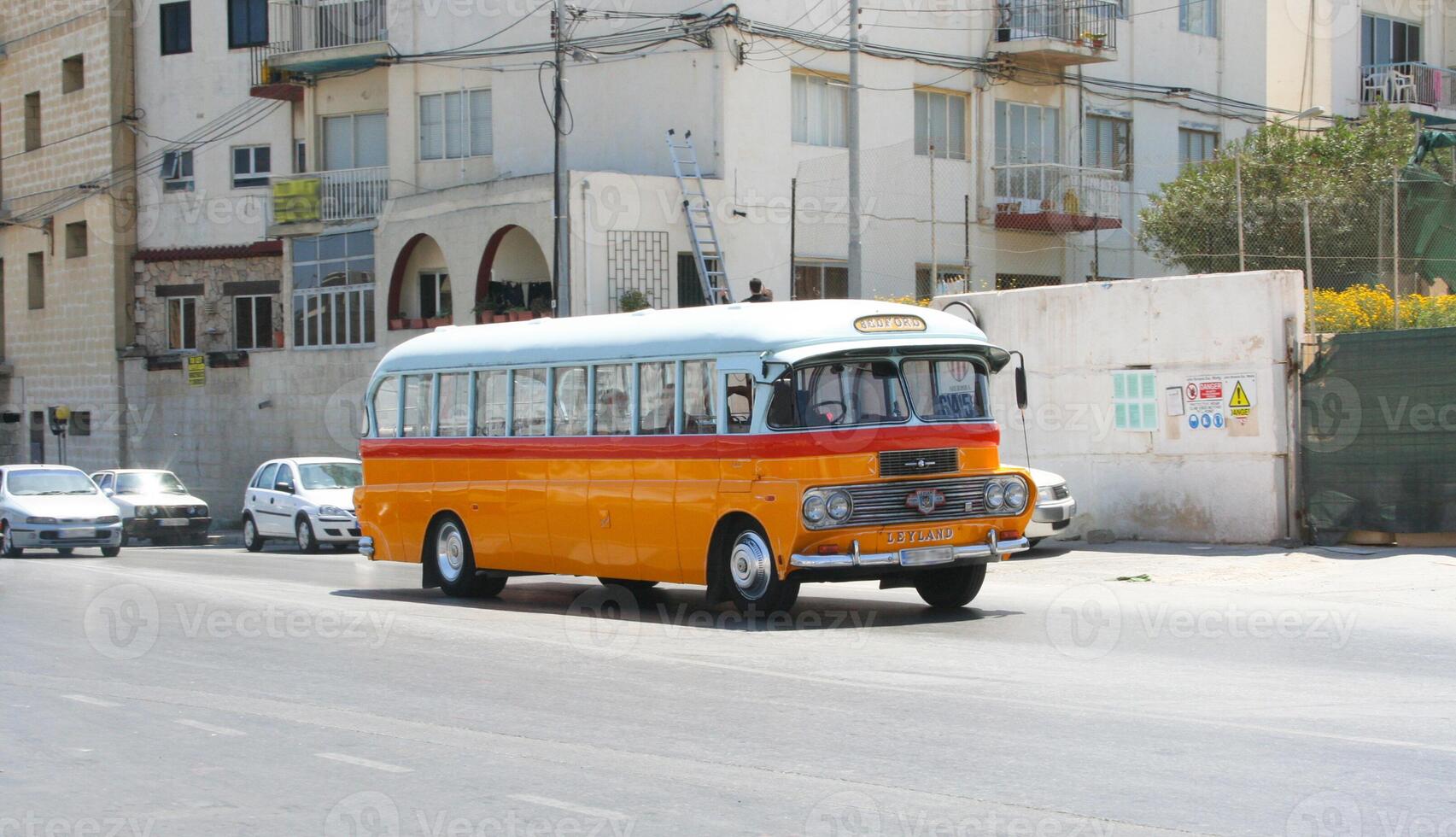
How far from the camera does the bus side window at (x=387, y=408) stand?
1738 centimetres

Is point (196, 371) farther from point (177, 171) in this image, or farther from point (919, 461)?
point (919, 461)

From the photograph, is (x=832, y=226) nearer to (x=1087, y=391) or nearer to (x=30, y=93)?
(x=1087, y=391)

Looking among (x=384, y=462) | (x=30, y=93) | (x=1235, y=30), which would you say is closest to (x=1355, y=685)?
(x=384, y=462)

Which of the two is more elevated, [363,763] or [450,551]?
[450,551]

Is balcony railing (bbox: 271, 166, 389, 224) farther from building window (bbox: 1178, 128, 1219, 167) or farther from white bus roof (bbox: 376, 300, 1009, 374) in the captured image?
white bus roof (bbox: 376, 300, 1009, 374)

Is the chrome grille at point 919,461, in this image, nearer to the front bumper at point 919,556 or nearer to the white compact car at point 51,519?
the front bumper at point 919,556

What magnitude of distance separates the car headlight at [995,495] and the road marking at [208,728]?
6813 mm

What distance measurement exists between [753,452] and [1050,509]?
7311 mm

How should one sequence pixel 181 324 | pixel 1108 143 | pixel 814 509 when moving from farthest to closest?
pixel 181 324
pixel 1108 143
pixel 814 509

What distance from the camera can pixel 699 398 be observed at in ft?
44.9

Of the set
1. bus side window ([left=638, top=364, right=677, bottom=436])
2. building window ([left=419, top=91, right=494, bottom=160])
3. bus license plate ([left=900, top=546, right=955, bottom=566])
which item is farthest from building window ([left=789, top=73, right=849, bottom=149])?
bus license plate ([left=900, top=546, right=955, bottom=566])

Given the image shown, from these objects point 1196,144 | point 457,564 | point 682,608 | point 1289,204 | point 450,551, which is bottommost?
point 682,608

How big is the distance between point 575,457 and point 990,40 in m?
21.8

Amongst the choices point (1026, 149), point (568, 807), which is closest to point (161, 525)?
point (1026, 149)
